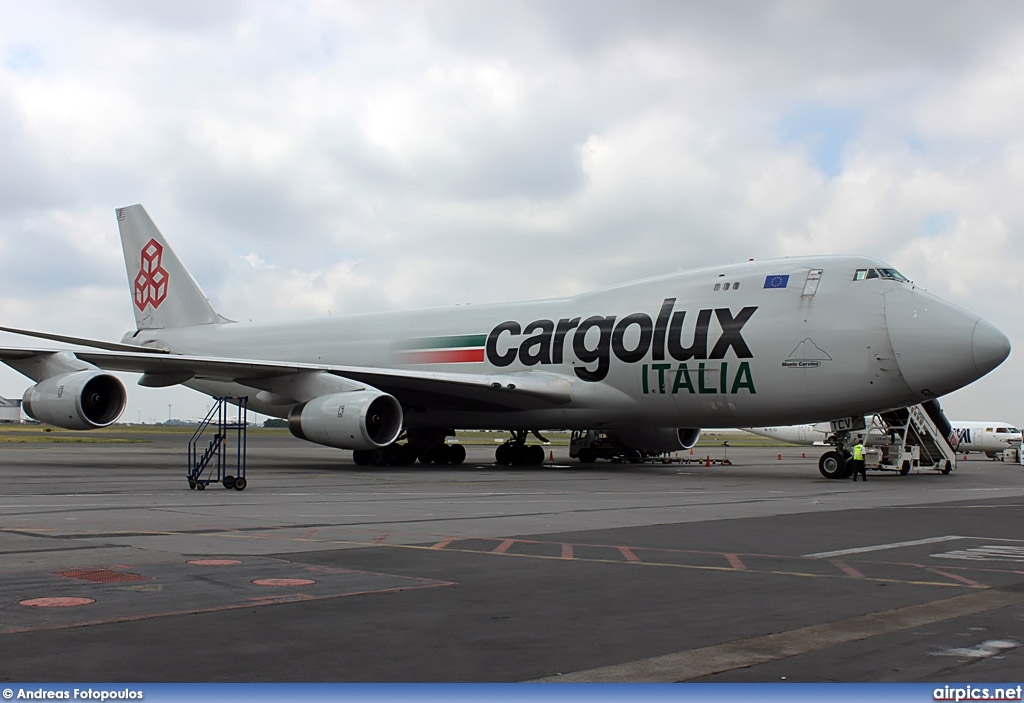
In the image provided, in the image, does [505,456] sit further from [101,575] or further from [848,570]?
[101,575]

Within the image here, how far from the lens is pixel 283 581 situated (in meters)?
7.60

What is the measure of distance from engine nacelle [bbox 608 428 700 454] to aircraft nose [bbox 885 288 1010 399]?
9032mm

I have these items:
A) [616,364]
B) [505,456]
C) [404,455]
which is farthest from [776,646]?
[505,456]

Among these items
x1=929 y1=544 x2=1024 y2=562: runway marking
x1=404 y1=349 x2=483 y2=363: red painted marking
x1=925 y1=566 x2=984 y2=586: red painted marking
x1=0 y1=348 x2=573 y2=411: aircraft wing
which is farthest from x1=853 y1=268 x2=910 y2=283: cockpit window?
x1=925 y1=566 x2=984 y2=586: red painted marking

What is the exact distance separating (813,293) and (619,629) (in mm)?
18541

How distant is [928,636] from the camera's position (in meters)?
5.92

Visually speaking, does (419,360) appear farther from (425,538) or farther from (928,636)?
(928,636)

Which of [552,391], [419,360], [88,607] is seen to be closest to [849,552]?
[88,607]

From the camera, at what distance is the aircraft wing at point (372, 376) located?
2588cm

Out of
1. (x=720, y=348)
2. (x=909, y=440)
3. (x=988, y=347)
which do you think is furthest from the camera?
(x=909, y=440)

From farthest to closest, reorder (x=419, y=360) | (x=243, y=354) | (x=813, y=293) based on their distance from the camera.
Result: (x=243, y=354)
(x=419, y=360)
(x=813, y=293)

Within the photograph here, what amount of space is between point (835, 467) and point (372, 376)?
1219 cm

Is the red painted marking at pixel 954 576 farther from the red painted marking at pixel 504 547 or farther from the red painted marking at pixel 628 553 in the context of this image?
the red painted marking at pixel 504 547

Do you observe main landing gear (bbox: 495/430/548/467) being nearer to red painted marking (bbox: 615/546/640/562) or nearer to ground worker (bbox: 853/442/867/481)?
ground worker (bbox: 853/442/867/481)
